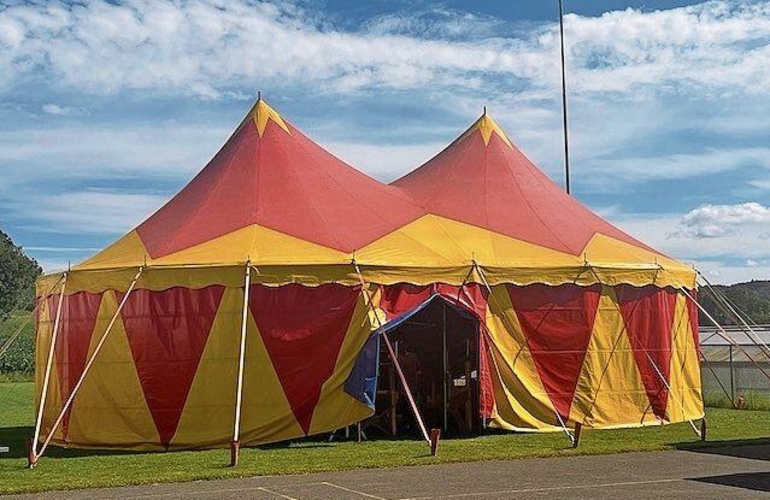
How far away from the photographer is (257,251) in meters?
16.3

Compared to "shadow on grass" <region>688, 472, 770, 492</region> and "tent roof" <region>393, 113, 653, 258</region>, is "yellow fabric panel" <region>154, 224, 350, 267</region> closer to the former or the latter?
"tent roof" <region>393, 113, 653, 258</region>

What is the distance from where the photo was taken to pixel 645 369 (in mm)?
18141

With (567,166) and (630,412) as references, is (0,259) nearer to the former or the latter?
(567,166)

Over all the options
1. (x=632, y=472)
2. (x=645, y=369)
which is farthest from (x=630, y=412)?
(x=632, y=472)

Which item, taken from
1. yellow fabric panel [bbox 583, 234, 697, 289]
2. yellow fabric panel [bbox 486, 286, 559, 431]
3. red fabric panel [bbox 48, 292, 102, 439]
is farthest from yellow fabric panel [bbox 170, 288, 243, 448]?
yellow fabric panel [bbox 583, 234, 697, 289]

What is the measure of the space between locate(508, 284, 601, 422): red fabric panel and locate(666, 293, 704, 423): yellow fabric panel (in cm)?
208

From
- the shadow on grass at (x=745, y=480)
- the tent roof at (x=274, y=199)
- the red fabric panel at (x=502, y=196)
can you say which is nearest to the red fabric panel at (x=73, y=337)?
the tent roof at (x=274, y=199)

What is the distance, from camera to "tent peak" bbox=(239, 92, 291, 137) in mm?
19156

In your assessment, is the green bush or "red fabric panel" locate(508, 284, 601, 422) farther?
the green bush

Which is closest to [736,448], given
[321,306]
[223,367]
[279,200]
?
[321,306]

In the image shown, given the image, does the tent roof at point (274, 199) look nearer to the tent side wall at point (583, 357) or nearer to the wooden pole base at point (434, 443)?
the tent side wall at point (583, 357)

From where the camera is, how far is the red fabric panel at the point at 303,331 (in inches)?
622

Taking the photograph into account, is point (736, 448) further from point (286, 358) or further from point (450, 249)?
point (286, 358)

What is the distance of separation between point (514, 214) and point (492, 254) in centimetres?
174
